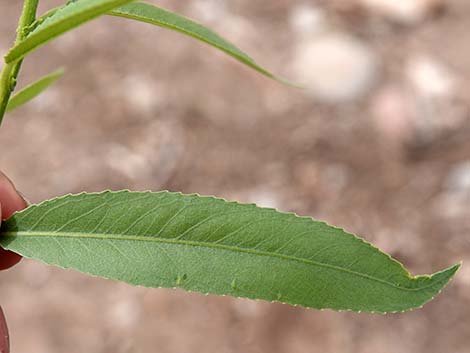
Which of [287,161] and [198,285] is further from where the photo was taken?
[287,161]

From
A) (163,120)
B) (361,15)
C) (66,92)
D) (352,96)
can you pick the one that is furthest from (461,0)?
(66,92)

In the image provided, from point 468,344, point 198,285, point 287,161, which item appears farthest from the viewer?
point 287,161

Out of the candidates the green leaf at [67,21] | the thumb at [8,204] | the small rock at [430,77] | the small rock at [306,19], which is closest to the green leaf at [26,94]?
the thumb at [8,204]

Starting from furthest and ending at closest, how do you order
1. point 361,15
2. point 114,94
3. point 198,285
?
1. point 361,15
2. point 114,94
3. point 198,285

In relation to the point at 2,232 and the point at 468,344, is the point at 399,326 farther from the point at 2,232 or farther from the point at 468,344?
the point at 2,232

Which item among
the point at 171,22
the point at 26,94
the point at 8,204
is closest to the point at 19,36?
the point at 171,22

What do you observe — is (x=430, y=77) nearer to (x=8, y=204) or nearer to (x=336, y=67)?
(x=336, y=67)
